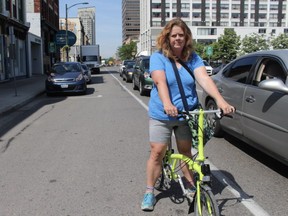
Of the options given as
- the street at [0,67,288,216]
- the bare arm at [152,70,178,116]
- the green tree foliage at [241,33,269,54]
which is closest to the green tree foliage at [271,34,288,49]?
the green tree foliage at [241,33,269,54]

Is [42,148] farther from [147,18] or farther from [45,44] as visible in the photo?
[147,18]

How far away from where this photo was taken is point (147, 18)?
116 meters

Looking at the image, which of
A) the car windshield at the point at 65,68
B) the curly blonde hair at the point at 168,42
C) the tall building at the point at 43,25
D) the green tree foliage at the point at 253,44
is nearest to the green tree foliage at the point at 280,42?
the green tree foliage at the point at 253,44

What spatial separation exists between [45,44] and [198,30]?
6968cm

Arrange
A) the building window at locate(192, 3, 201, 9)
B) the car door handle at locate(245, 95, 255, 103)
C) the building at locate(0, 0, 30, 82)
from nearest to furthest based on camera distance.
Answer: the car door handle at locate(245, 95, 255, 103), the building at locate(0, 0, 30, 82), the building window at locate(192, 3, 201, 9)

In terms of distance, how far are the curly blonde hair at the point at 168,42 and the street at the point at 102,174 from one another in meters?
1.62

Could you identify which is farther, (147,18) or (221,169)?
(147,18)

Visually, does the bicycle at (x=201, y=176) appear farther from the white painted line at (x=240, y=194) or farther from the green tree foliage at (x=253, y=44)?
the green tree foliage at (x=253, y=44)

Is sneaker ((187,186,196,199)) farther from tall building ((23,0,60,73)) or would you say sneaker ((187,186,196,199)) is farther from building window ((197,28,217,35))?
building window ((197,28,217,35))

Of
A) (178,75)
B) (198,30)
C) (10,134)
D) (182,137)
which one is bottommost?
(10,134)

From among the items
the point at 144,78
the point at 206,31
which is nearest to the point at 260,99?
the point at 144,78

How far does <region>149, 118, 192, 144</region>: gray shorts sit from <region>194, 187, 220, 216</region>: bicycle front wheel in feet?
2.26

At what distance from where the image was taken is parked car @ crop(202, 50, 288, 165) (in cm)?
485

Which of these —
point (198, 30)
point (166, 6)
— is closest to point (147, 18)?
point (166, 6)
